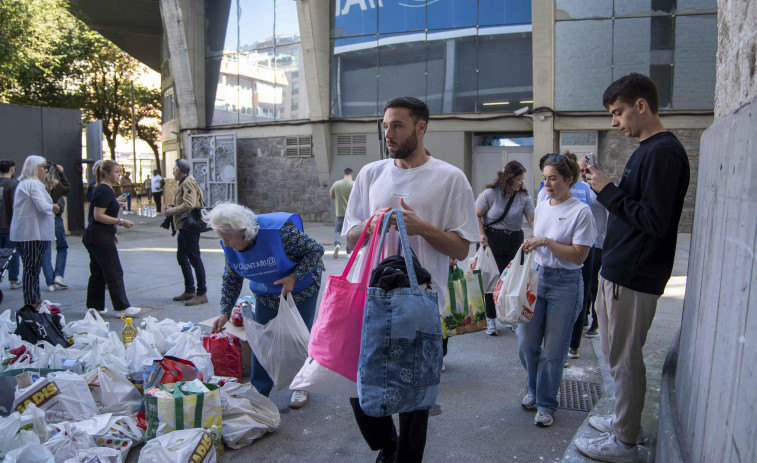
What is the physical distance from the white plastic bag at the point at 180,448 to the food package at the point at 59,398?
805mm

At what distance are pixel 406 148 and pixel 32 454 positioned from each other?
8.29ft

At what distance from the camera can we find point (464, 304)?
452cm

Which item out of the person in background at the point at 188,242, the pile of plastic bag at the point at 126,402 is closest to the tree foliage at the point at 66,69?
the person in background at the point at 188,242

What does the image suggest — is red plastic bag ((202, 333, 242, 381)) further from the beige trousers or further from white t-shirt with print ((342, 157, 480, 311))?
the beige trousers

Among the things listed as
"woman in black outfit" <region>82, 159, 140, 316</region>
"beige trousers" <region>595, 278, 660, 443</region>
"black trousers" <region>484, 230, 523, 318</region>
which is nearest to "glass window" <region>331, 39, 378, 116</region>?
"woman in black outfit" <region>82, 159, 140, 316</region>

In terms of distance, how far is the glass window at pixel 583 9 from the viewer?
51.3 ft

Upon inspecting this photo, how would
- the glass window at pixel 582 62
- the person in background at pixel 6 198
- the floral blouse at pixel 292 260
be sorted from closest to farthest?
the floral blouse at pixel 292 260
the person in background at pixel 6 198
the glass window at pixel 582 62

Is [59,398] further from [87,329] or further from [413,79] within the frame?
[413,79]

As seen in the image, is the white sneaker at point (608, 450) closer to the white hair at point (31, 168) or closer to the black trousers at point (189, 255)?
the black trousers at point (189, 255)

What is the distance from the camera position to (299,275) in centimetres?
385

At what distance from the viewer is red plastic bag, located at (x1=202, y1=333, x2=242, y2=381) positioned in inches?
181

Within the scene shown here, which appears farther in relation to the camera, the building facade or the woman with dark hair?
the building facade

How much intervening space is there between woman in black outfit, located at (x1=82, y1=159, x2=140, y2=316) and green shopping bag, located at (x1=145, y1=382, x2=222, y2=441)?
3.61 m

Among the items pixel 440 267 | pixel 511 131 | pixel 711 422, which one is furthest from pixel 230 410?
pixel 511 131
